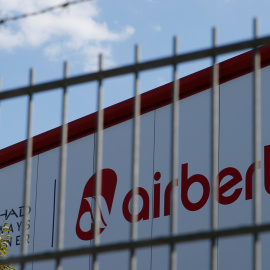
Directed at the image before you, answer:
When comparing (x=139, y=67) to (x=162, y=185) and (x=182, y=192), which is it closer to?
(x=182, y=192)

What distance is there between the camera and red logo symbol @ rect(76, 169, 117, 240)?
51.2 feet

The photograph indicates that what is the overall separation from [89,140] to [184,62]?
1250 cm

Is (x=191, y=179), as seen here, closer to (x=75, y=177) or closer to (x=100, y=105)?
(x=75, y=177)

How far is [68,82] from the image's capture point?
4066mm

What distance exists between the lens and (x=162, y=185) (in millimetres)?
14828

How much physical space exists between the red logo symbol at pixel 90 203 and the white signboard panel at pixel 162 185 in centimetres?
2

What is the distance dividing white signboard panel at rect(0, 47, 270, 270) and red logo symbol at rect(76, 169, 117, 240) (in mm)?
19

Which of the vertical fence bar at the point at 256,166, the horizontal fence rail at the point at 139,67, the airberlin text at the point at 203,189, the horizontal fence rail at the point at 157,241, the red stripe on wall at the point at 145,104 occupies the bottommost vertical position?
the horizontal fence rail at the point at 157,241

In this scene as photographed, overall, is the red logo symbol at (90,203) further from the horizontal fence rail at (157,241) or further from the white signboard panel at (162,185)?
the horizontal fence rail at (157,241)

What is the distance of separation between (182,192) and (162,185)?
0.50 metres

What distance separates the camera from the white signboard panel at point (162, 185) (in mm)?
13711

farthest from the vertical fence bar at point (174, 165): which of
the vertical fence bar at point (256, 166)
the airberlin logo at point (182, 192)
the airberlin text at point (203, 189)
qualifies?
the airberlin text at point (203, 189)

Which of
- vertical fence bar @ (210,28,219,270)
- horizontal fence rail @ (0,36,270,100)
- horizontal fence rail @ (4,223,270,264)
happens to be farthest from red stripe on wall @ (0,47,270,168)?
horizontal fence rail @ (4,223,270,264)

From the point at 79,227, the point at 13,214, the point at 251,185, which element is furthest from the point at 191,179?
the point at 13,214
